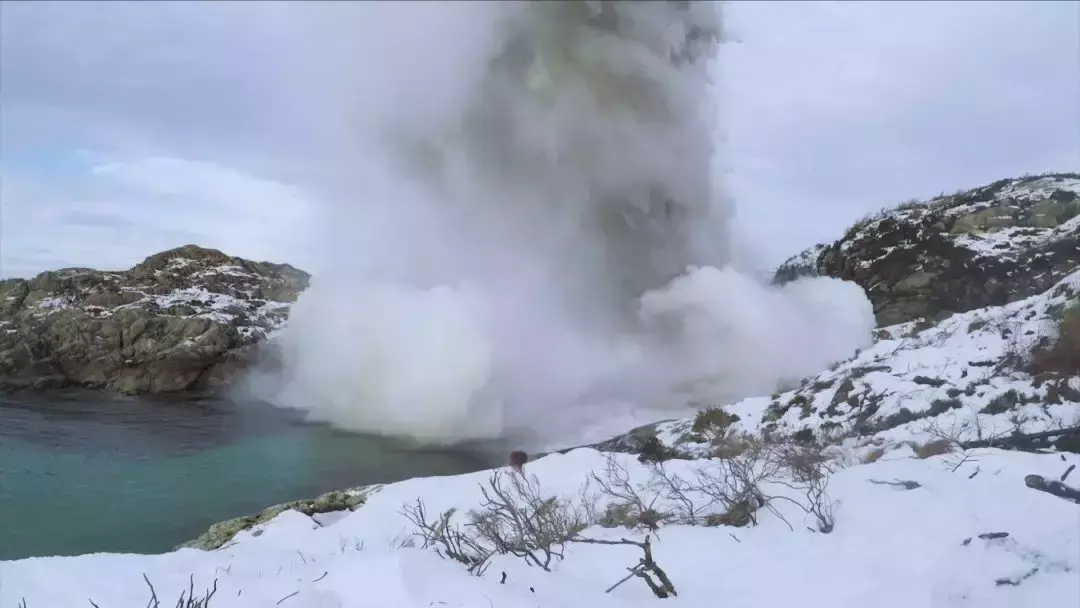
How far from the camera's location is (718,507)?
6.05m

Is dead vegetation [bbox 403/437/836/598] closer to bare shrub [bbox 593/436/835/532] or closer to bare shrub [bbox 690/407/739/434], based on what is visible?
bare shrub [bbox 593/436/835/532]

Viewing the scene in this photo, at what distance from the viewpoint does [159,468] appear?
1709cm

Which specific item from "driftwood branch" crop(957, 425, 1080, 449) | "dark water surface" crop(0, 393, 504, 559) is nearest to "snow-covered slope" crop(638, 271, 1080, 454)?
"driftwood branch" crop(957, 425, 1080, 449)

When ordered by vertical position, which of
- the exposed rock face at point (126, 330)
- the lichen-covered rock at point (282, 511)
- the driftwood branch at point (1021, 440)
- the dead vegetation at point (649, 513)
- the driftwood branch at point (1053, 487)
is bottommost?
the lichen-covered rock at point (282, 511)

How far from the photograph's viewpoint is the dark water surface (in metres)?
13.0

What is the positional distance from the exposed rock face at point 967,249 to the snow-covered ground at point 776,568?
1289 centimetres

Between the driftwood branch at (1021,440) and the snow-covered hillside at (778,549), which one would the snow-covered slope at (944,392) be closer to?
the snow-covered hillside at (778,549)

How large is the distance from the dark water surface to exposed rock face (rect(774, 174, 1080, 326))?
1342 cm

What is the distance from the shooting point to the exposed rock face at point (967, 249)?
16016 millimetres

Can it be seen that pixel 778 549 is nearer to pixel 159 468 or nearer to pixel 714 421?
pixel 714 421

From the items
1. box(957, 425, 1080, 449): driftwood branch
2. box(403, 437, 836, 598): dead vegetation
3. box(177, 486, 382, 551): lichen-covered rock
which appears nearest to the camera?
box(403, 437, 836, 598): dead vegetation

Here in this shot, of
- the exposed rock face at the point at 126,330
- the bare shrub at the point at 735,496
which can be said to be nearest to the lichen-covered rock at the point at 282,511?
the bare shrub at the point at 735,496

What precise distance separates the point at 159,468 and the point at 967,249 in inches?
925

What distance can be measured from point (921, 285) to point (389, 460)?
16.5 metres
